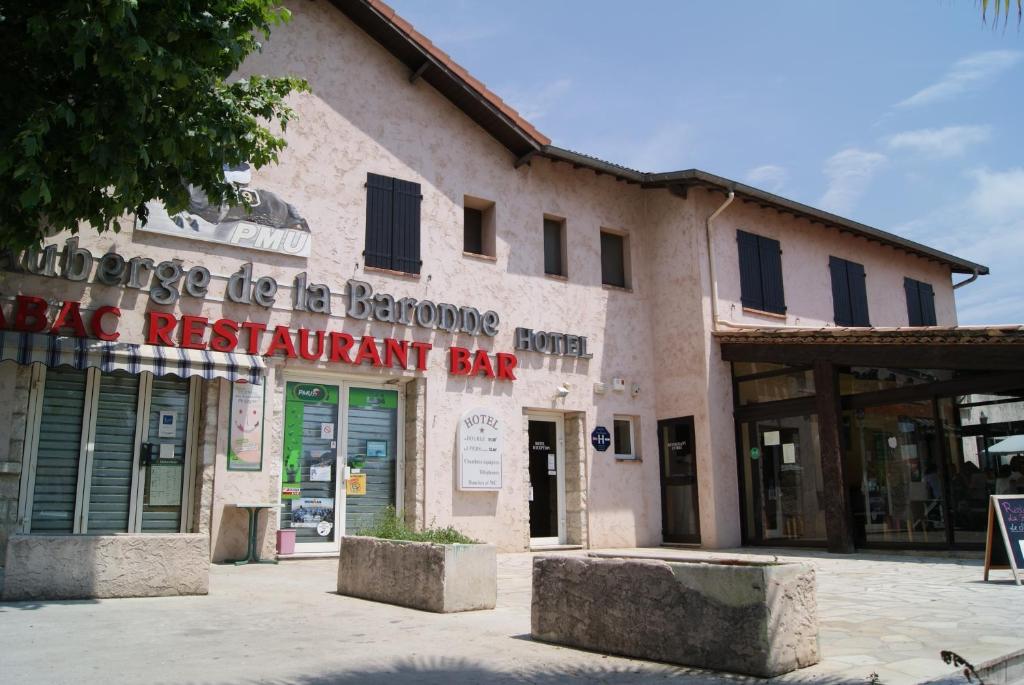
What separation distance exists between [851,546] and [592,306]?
17.4 ft

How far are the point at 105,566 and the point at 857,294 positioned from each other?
1447 centimetres

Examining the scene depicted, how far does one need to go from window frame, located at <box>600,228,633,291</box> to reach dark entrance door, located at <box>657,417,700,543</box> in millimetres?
2457

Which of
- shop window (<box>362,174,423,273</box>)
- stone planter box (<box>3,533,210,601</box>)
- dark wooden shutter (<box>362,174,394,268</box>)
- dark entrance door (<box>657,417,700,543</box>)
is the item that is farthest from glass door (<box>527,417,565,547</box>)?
stone planter box (<box>3,533,210,601</box>)

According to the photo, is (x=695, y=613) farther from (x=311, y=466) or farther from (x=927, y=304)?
(x=927, y=304)

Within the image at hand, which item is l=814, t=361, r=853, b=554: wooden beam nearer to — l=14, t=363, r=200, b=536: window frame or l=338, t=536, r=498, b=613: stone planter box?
l=338, t=536, r=498, b=613: stone planter box

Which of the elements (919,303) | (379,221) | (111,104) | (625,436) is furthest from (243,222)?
(919,303)

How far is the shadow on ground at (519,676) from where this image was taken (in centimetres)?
424

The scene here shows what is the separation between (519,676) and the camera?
4422mm

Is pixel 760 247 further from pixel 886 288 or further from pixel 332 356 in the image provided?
pixel 332 356

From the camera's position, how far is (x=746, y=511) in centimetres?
1305

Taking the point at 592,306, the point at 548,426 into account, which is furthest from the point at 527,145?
the point at 548,426

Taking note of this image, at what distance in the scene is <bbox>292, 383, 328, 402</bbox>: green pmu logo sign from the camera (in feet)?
35.3

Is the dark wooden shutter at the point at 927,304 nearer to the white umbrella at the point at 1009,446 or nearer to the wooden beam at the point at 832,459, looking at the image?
the wooden beam at the point at 832,459

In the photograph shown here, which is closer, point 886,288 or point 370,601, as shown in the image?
point 370,601
